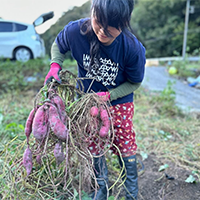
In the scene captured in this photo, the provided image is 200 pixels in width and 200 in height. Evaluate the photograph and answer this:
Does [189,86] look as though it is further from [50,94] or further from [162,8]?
[162,8]

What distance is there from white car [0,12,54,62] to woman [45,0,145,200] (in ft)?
8.62

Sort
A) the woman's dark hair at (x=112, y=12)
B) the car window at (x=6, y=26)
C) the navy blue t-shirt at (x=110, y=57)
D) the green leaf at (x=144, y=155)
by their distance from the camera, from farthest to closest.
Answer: the car window at (x=6, y=26)
the green leaf at (x=144, y=155)
the navy blue t-shirt at (x=110, y=57)
the woman's dark hair at (x=112, y=12)

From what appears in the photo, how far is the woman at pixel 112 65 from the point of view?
3.54 feet

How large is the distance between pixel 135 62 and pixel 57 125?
54 cm

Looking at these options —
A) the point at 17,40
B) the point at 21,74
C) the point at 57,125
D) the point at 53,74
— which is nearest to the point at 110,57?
the point at 53,74

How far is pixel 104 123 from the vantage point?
1.01 m

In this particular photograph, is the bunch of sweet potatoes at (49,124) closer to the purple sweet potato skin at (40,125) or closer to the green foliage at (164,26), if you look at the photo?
the purple sweet potato skin at (40,125)

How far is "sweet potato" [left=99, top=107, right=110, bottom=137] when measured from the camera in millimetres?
986

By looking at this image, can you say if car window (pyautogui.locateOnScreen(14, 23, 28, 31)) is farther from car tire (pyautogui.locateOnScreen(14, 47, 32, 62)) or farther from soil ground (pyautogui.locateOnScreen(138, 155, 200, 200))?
soil ground (pyautogui.locateOnScreen(138, 155, 200, 200))

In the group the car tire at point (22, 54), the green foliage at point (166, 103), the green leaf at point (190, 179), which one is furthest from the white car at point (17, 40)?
the green leaf at point (190, 179)

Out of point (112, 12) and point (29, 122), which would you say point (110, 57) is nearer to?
point (112, 12)

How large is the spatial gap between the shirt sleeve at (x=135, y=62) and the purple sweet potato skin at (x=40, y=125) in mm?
524

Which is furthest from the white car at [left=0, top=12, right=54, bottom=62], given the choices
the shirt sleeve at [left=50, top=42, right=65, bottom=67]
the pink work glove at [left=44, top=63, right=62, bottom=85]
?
the pink work glove at [left=44, top=63, right=62, bottom=85]

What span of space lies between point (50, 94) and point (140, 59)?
0.51 m
